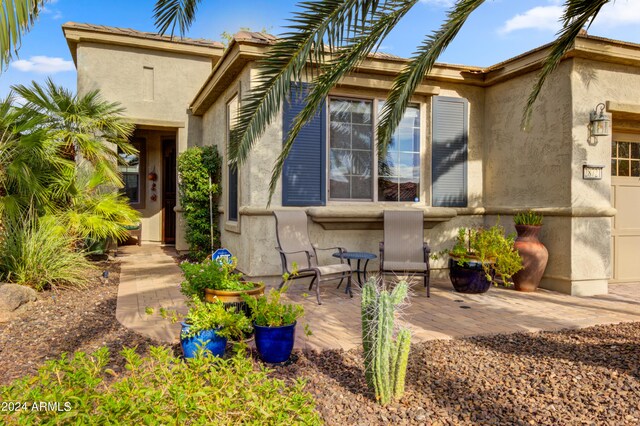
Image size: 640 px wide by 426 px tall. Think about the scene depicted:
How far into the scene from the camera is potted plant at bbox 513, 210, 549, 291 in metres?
6.48

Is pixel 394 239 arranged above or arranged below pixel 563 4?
below

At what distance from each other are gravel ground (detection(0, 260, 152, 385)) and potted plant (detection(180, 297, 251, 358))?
1.81ft

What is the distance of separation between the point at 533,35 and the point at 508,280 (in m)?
3.80

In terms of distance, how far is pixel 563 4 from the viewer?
4.67m

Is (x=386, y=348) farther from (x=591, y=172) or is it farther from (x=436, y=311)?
(x=591, y=172)

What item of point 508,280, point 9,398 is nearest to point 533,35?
point 508,280

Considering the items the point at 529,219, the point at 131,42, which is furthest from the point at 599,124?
the point at 131,42

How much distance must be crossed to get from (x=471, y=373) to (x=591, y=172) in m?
4.38

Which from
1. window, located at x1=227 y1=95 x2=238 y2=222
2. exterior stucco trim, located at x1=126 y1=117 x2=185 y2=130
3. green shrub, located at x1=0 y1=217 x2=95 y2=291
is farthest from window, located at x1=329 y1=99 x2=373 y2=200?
exterior stucco trim, located at x1=126 y1=117 x2=185 y2=130

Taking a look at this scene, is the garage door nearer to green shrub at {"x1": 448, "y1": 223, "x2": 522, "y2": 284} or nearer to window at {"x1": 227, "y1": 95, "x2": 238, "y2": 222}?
green shrub at {"x1": 448, "y1": 223, "x2": 522, "y2": 284}

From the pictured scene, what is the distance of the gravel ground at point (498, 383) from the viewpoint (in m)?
2.73

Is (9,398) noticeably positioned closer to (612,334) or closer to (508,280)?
(612,334)

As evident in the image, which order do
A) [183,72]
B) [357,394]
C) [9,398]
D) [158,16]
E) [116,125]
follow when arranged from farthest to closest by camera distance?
[183,72], [116,125], [158,16], [357,394], [9,398]

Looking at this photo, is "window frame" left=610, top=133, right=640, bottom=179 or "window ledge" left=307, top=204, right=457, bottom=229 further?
"window frame" left=610, top=133, right=640, bottom=179
